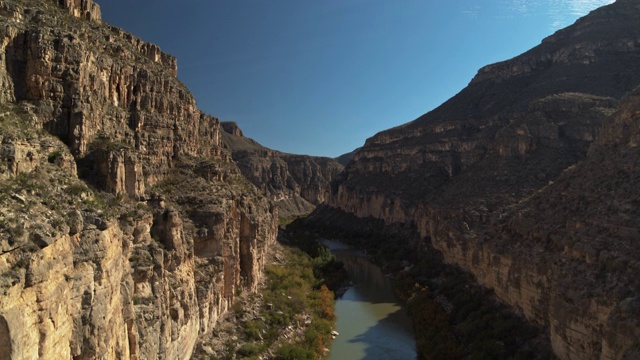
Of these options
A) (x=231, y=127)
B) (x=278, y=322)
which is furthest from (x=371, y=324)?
(x=231, y=127)

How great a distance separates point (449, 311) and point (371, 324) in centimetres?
618

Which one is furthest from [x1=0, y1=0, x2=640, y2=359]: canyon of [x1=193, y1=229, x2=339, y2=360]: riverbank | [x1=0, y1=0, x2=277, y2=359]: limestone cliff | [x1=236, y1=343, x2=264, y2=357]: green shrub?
[x1=236, y1=343, x2=264, y2=357]: green shrub

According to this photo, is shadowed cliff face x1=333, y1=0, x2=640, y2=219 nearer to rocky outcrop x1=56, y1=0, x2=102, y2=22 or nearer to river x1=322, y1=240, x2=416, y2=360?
river x1=322, y1=240, x2=416, y2=360

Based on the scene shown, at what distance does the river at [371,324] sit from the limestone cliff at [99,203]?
857cm

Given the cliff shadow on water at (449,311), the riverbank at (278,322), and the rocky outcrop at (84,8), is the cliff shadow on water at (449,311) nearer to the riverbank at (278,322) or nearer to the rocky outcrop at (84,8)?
the riverbank at (278,322)

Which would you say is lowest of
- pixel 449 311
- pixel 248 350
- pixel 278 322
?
pixel 449 311

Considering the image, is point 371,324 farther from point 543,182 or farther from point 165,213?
point 165,213

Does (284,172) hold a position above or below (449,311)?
above

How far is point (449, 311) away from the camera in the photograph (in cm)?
3269

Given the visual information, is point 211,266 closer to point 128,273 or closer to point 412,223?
point 128,273

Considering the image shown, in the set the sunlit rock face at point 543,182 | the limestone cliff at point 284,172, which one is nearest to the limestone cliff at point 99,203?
the sunlit rock face at point 543,182

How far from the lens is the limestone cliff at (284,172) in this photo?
112062mm

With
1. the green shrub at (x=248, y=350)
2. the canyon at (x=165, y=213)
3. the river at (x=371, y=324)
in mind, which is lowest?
the river at (x=371, y=324)

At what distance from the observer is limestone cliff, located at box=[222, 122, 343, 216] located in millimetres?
112062
